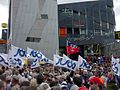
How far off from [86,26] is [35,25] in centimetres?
1304

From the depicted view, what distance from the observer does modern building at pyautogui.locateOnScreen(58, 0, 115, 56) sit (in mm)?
64812

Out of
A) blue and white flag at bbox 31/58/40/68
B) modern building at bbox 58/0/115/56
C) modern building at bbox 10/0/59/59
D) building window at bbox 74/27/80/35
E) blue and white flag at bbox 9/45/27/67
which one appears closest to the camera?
blue and white flag at bbox 9/45/27/67

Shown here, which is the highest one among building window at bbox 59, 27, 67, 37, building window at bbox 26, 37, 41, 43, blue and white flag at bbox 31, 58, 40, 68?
building window at bbox 59, 27, 67, 37

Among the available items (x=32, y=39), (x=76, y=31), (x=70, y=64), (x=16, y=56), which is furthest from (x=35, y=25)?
(x=70, y=64)

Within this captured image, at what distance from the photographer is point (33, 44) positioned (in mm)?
57375

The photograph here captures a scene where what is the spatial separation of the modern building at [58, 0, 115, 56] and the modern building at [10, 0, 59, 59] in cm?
763

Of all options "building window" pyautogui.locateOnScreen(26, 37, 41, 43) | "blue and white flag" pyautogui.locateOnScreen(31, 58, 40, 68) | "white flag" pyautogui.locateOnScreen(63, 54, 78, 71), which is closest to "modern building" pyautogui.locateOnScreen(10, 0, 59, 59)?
"building window" pyautogui.locateOnScreen(26, 37, 41, 43)

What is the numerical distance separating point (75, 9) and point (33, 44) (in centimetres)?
1474

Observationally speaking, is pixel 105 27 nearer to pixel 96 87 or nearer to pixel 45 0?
pixel 45 0

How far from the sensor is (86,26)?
219 feet

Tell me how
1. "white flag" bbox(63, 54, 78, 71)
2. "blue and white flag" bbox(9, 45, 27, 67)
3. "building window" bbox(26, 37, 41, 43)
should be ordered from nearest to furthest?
"white flag" bbox(63, 54, 78, 71)
"blue and white flag" bbox(9, 45, 27, 67)
"building window" bbox(26, 37, 41, 43)

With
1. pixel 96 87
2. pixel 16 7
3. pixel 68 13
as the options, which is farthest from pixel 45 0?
pixel 96 87

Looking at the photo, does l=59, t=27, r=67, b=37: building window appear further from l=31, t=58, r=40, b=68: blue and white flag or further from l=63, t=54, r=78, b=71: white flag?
l=63, t=54, r=78, b=71: white flag

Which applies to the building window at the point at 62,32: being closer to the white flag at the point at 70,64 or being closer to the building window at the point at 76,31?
the building window at the point at 76,31
